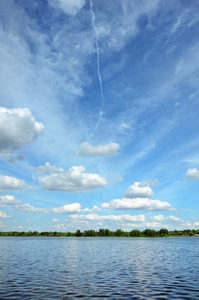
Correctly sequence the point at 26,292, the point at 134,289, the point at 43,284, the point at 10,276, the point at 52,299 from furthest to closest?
the point at 10,276
the point at 43,284
the point at 134,289
the point at 26,292
the point at 52,299

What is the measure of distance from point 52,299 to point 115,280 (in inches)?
526

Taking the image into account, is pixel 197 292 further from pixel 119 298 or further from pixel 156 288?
pixel 119 298

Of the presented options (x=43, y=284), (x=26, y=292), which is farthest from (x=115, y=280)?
(x=26, y=292)

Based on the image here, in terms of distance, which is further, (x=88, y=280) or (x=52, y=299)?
Result: (x=88, y=280)

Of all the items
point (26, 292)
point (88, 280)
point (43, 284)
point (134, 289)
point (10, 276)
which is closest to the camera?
point (26, 292)

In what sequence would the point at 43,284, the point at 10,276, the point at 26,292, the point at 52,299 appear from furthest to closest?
1. the point at 10,276
2. the point at 43,284
3. the point at 26,292
4. the point at 52,299

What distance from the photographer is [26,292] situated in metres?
26.3

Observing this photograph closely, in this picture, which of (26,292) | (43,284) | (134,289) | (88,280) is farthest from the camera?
(88,280)

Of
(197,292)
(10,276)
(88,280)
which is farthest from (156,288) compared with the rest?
(10,276)

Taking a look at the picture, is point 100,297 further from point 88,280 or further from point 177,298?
point 88,280

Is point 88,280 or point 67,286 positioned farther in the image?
point 88,280

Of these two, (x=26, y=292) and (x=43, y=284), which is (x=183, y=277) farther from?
(x=26, y=292)

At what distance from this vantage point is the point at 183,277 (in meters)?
37.0

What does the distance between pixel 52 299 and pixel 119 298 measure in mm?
6856
